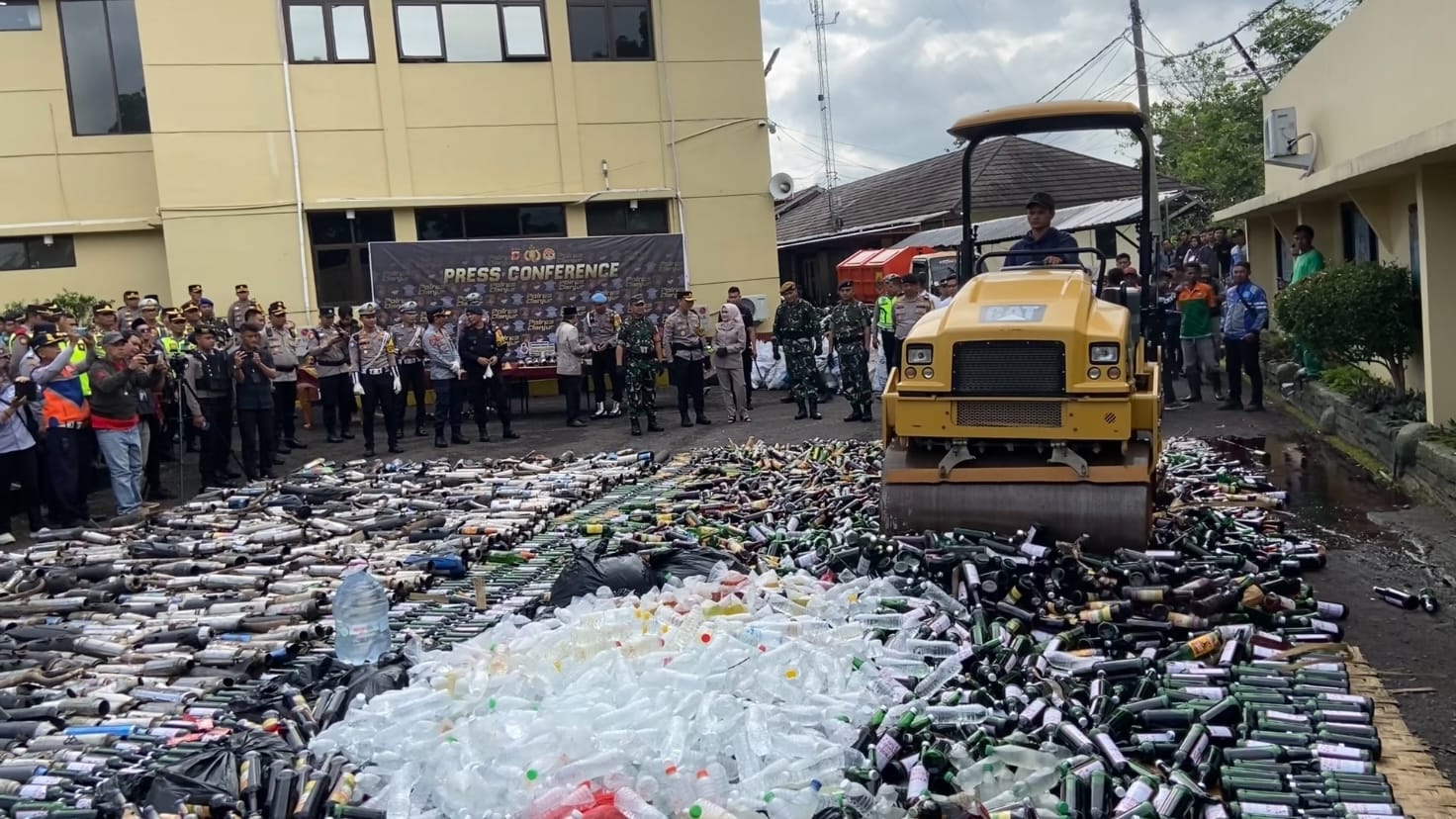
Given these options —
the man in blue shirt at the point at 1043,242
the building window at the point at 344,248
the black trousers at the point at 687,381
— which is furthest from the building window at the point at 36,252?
the man in blue shirt at the point at 1043,242

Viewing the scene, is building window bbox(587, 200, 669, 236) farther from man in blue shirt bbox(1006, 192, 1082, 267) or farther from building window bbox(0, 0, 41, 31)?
man in blue shirt bbox(1006, 192, 1082, 267)

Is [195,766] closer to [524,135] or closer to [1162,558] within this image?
[1162,558]

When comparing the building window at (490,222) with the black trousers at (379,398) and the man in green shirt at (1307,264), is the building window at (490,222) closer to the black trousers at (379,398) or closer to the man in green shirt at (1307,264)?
the black trousers at (379,398)

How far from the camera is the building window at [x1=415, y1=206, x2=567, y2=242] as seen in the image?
68.7 ft

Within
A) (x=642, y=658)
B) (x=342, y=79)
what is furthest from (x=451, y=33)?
(x=642, y=658)

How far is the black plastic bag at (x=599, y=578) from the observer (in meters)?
6.98

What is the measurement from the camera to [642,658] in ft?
17.8

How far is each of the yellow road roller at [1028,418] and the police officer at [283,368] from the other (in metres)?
9.51

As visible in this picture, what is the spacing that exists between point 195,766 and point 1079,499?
16.6 feet

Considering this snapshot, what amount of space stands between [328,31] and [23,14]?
548 centimetres

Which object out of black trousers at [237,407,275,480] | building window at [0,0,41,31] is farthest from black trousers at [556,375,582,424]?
building window at [0,0,41,31]

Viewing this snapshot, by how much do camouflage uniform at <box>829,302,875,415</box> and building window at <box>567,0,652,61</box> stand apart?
26.6 feet

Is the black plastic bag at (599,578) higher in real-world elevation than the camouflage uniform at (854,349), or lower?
lower

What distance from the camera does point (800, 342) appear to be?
16.4 meters
